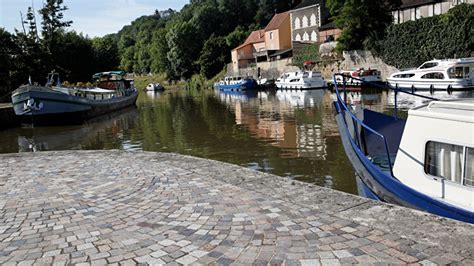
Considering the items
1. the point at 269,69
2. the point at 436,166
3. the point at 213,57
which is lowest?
the point at 436,166

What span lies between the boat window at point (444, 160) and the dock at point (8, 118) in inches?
1169

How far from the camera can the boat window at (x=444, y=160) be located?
5.98 metres

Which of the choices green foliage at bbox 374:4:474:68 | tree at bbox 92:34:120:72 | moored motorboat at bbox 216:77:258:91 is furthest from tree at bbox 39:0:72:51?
green foliage at bbox 374:4:474:68

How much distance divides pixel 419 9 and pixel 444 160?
47324mm

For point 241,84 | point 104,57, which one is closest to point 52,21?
point 104,57

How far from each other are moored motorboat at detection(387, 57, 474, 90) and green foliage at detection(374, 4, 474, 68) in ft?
16.2

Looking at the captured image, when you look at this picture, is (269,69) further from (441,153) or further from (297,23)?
(441,153)

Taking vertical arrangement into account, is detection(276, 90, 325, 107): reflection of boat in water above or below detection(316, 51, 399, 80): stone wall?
below

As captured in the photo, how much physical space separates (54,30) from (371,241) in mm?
69641

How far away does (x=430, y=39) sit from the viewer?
41875 millimetres

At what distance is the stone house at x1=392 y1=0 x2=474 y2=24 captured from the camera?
45062 mm

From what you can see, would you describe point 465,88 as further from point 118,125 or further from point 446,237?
point 446,237

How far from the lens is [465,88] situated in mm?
32938

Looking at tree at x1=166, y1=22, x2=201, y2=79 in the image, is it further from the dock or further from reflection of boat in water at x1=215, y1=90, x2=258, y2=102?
the dock
